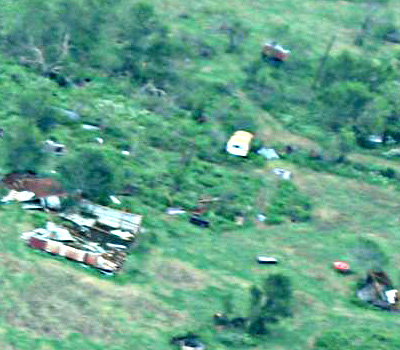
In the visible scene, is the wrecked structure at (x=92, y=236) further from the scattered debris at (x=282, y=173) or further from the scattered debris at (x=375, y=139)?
the scattered debris at (x=375, y=139)

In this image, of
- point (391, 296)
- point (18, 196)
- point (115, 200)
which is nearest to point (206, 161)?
point (115, 200)

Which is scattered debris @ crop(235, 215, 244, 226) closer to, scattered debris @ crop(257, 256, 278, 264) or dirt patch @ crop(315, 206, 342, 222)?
scattered debris @ crop(257, 256, 278, 264)

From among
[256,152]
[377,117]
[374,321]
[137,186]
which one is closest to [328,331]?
[374,321]

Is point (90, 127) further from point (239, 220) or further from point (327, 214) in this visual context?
point (327, 214)

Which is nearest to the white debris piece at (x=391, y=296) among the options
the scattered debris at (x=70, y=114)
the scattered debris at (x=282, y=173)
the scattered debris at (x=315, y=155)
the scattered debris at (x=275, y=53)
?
the scattered debris at (x=282, y=173)

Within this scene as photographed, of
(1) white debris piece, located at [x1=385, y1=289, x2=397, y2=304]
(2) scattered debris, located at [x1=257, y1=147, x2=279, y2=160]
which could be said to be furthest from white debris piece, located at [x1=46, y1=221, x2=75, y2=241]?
(2) scattered debris, located at [x1=257, y1=147, x2=279, y2=160]

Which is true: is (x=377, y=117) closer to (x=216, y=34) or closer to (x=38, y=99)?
(x=216, y=34)
